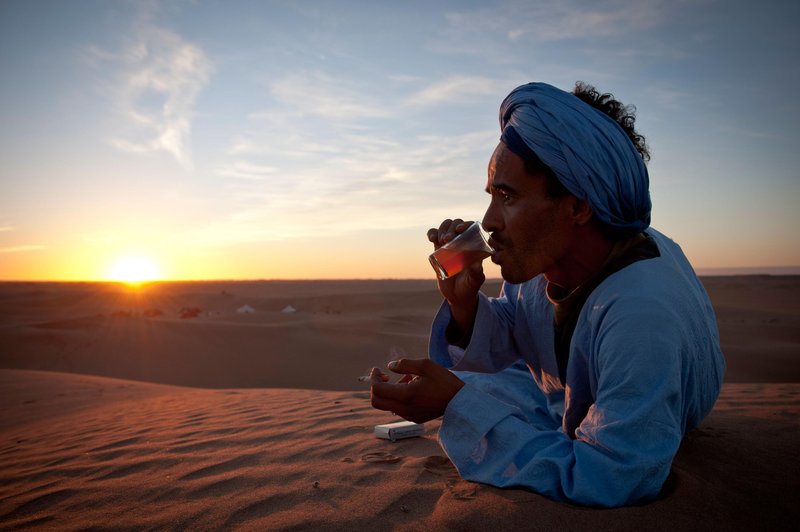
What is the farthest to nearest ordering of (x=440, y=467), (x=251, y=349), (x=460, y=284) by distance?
(x=251, y=349) → (x=440, y=467) → (x=460, y=284)

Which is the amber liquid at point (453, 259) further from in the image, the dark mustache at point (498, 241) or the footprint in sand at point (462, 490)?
the footprint in sand at point (462, 490)

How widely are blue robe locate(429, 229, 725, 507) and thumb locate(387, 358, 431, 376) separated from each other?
0.15m

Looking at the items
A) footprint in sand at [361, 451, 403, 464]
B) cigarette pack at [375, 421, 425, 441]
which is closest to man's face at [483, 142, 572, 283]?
footprint in sand at [361, 451, 403, 464]

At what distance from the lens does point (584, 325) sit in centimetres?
180

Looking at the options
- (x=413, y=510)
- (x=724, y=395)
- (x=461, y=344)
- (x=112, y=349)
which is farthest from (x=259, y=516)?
(x=112, y=349)

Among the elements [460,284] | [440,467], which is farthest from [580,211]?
[440,467]

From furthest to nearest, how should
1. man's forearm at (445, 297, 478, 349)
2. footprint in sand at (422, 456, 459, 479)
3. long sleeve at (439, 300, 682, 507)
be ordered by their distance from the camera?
man's forearm at (445, 297, 478, 349)
footprint in sand at (422, 456, 459, 479)
long sleeve at (439, 300, 682, 507)

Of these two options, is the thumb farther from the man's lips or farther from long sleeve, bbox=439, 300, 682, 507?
the man's lips

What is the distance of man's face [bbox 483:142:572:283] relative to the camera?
1.90 meters

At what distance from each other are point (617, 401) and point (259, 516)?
135 centimetres

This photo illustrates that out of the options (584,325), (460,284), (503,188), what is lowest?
(584,325)

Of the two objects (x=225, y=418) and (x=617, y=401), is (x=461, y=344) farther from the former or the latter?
(x=225, y=418)

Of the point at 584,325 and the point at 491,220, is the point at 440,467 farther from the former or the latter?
the point at 491,220

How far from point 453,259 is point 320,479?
1.14m
